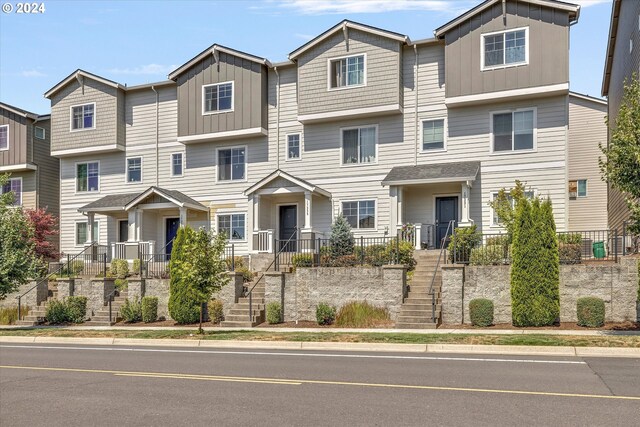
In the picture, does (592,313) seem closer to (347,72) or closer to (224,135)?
(347,72)

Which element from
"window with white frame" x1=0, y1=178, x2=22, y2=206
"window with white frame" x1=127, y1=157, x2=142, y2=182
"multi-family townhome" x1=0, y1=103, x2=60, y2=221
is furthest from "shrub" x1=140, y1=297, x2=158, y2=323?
"window with white frame" x1=0, y1=178, x2=22, y2=206

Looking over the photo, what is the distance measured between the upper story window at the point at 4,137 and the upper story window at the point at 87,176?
207 inches

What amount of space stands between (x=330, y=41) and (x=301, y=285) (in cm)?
1153

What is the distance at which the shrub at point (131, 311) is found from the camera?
2453 cm

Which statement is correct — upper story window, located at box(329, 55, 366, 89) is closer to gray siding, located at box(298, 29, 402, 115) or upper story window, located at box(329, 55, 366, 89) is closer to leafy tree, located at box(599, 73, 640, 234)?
gray siding, located at box(298, 29, 402, 115)

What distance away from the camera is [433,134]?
26.6 metres

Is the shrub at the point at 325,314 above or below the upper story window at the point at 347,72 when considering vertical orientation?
below

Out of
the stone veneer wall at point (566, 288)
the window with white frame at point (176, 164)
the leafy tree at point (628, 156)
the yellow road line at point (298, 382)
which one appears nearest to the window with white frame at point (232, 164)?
the window with white frame at point (176, 164)

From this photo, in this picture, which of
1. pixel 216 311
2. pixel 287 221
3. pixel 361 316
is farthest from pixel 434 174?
pixel 216 311

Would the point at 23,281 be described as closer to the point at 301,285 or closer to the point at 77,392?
the point at 301,285

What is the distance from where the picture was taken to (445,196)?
26344 mm

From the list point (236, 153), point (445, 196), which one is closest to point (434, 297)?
point (445, 196)

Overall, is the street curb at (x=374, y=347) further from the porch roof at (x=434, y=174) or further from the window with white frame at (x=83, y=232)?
the window with white frame at (x=83, y=232)

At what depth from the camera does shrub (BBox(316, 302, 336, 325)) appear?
21.3 m
